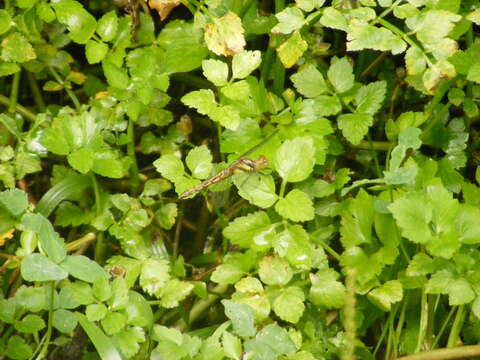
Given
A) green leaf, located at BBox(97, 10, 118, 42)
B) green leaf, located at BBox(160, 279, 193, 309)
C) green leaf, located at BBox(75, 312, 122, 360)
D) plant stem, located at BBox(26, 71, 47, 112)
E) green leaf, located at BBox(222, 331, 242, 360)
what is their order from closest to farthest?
green leaf, located at BBox(222, 331, 242, 360) < green leaf, located at BBox(75, 312, 122, 360) < green leaf, located at BBox(160, 279, 193, 309) < green leaf, located at BBox(97, 10, 118, 42) < plant stem, located at BBox(26, 71, 47, 112)

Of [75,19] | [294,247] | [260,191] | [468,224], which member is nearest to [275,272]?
[294,247]

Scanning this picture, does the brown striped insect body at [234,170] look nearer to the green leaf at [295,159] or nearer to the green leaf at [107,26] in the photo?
the green leaf at [295,159]

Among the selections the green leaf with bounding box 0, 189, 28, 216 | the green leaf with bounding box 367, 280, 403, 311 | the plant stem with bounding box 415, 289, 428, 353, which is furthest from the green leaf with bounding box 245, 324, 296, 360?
the green leaf with bounding box 0, 189, 28, 216

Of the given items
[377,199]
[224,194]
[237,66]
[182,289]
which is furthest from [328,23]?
[182,289]

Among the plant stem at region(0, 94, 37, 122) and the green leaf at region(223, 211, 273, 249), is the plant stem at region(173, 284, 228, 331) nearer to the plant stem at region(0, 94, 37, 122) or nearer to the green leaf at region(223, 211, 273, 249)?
the green leaf at region(223, 211, 273, 249)

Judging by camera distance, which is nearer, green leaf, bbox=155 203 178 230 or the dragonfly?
the dragonfly
